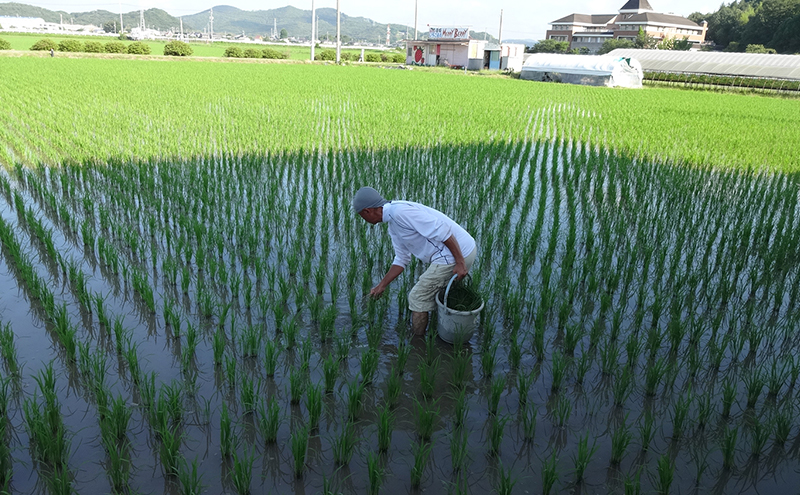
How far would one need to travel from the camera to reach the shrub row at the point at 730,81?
81.8 ft

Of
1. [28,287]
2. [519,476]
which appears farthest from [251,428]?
[28,287]

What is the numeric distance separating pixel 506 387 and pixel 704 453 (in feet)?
2.99

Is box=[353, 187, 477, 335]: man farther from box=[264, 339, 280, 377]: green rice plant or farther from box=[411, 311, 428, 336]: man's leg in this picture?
box=[264, 339, 280, 377]: green rice plant

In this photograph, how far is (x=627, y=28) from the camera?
213ft

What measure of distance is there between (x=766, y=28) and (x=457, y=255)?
49640mm

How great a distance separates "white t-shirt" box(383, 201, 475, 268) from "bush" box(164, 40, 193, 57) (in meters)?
34.0

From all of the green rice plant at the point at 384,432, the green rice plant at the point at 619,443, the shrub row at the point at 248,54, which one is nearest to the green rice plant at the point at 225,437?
the green rice plant at the point at 384,432

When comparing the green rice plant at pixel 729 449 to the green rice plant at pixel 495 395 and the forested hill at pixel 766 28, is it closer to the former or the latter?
the green rice plant at pixel 495 395

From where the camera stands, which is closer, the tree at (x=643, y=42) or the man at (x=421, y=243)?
the man at (x=421, y=243)

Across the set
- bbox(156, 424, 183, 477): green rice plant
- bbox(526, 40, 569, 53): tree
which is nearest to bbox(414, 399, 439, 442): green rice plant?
bbox(156, 424, 183, 477): green rice plant

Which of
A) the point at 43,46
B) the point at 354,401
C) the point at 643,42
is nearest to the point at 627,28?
the point at 643,42

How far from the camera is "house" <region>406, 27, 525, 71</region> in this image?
1555 inches

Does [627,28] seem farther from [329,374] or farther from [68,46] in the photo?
[329,374]

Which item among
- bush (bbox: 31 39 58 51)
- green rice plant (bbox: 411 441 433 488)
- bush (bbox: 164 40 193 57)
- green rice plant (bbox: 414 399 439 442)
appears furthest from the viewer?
bush (bbox: 164 40 193 57)
